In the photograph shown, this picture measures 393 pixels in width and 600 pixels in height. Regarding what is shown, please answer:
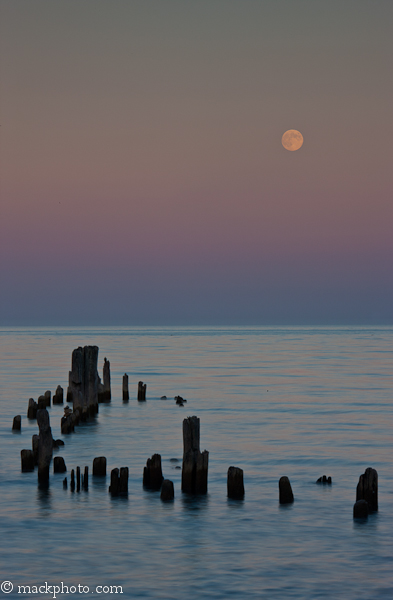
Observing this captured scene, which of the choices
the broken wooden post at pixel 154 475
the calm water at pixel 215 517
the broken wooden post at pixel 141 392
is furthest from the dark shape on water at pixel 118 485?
the broken wooden post at pixel 141 392

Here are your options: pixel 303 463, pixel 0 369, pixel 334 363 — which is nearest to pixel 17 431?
pixel 303 463

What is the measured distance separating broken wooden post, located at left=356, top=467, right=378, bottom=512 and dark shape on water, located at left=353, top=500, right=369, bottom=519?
22 cm

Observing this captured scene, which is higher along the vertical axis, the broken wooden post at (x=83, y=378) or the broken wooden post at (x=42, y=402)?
the broken wooden post at (x=83, y=378)

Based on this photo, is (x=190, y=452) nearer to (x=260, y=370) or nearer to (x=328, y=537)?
(x=328, y=537)

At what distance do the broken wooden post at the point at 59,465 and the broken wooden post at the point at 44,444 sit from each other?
888 mm

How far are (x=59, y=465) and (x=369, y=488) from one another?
362 inches

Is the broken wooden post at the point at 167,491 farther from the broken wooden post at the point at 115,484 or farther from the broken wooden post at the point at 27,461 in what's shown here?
the broken wooden post at the point at 27,461

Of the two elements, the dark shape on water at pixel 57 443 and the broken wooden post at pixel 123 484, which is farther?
the dark shape on water at pixel 57 443

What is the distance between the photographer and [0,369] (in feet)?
220

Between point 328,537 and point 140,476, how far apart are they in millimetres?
7291

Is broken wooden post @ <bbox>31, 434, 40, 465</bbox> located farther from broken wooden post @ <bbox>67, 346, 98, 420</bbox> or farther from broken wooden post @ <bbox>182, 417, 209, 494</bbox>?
broken wooden post @ <bbox>67, 346, 98, 420</bbox>

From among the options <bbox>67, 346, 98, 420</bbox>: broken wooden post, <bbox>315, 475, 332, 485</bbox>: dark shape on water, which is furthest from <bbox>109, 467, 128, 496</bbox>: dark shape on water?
<bbox>67, 346, 98, 420</bbox>: broken wooden post

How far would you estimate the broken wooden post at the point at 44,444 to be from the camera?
64.5 feet

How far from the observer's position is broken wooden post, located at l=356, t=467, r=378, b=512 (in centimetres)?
1712
